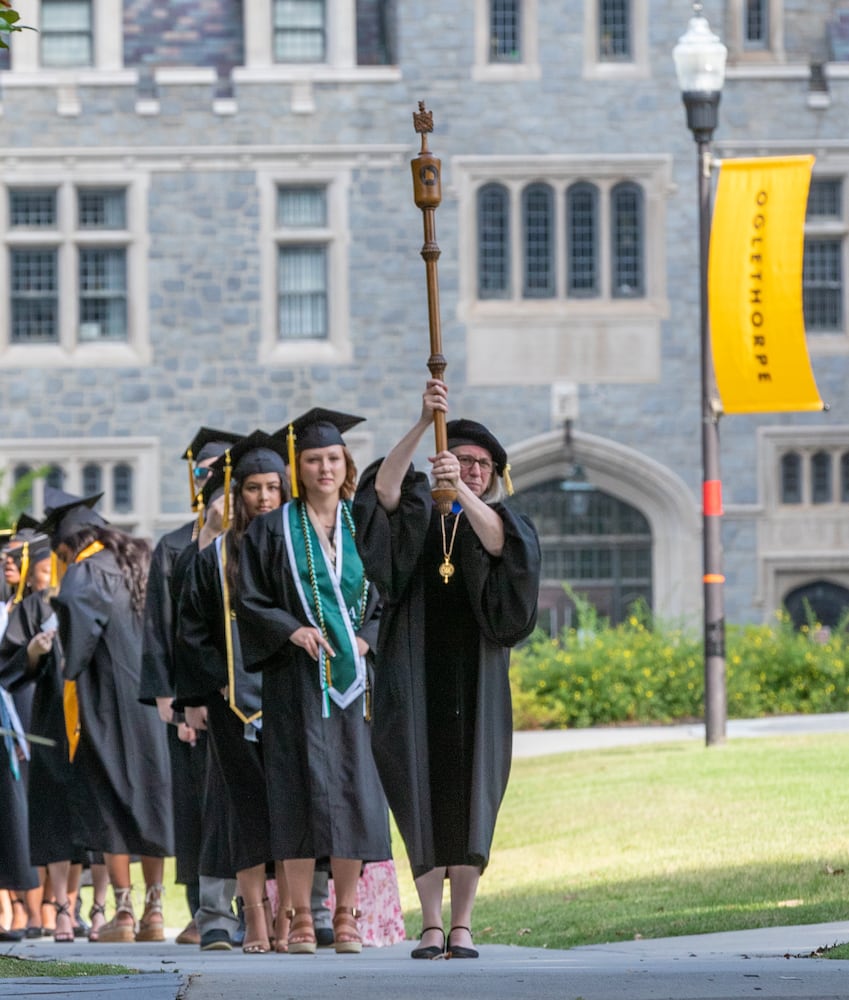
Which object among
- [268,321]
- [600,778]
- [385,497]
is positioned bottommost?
[600,778]

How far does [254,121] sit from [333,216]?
1498 millimetres

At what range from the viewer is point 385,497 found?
25.9 feet

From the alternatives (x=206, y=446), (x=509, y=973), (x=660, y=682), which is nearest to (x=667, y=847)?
(x=206, y=446)

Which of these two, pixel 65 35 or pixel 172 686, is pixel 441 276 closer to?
pixel 65 35

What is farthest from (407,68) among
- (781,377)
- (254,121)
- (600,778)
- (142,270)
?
(600,778)

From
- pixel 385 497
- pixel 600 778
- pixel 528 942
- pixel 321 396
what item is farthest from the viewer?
pixel 321 396

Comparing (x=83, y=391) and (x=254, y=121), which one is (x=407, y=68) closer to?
(x=254, y=121)

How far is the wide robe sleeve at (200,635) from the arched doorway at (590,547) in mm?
19472

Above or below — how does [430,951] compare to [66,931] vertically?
above

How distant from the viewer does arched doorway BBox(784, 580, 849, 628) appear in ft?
94.1

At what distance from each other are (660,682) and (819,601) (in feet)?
21.3

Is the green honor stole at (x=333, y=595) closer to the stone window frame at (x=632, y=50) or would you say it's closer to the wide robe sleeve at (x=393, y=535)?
the wide robe sleeve at (x=393, y=535)

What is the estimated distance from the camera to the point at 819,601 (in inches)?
1132

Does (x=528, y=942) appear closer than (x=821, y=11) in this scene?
Yes
